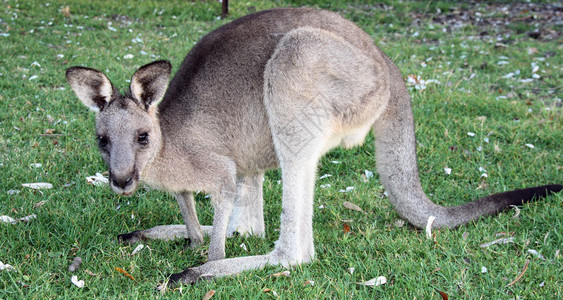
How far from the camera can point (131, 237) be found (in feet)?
9.96

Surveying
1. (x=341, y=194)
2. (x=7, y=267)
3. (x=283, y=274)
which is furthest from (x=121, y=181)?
(x=341, y=194)

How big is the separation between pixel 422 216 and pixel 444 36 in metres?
4.81

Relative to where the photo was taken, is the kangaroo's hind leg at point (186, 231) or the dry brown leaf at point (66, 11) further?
the dry brown leaf at point (66, 11)

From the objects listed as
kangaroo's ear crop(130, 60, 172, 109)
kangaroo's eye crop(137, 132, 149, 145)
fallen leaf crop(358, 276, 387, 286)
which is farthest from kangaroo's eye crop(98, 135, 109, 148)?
fallen leaf crop(358, 276, 387, 286)

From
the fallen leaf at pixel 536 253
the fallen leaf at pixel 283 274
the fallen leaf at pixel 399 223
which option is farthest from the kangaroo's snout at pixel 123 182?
the fallen leaf at pixel 536 253

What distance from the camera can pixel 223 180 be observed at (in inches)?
113

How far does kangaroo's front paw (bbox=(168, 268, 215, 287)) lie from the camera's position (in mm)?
2602

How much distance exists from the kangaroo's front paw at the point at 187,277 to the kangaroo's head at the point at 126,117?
47 cm

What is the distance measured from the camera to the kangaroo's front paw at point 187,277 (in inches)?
102

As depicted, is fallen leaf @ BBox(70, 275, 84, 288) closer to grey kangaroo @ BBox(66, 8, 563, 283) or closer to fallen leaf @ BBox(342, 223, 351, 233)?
grey kangaroo @ BBox(66, 8, 563, 283)

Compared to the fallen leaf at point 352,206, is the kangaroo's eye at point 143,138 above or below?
above

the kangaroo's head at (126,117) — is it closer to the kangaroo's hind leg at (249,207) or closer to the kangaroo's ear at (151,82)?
the kangaroo's ear at (151,82)

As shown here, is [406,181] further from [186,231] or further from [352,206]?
[186,231]

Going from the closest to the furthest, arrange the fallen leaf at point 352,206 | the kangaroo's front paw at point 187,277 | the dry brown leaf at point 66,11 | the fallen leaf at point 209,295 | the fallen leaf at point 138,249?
the fallen leaf at point 209,295, the kangaroo's front paw at point 187,277, the fallen leaf at point 138,249, the fallen leaf at point 352,206, the dry brown leaf at point 66,11
